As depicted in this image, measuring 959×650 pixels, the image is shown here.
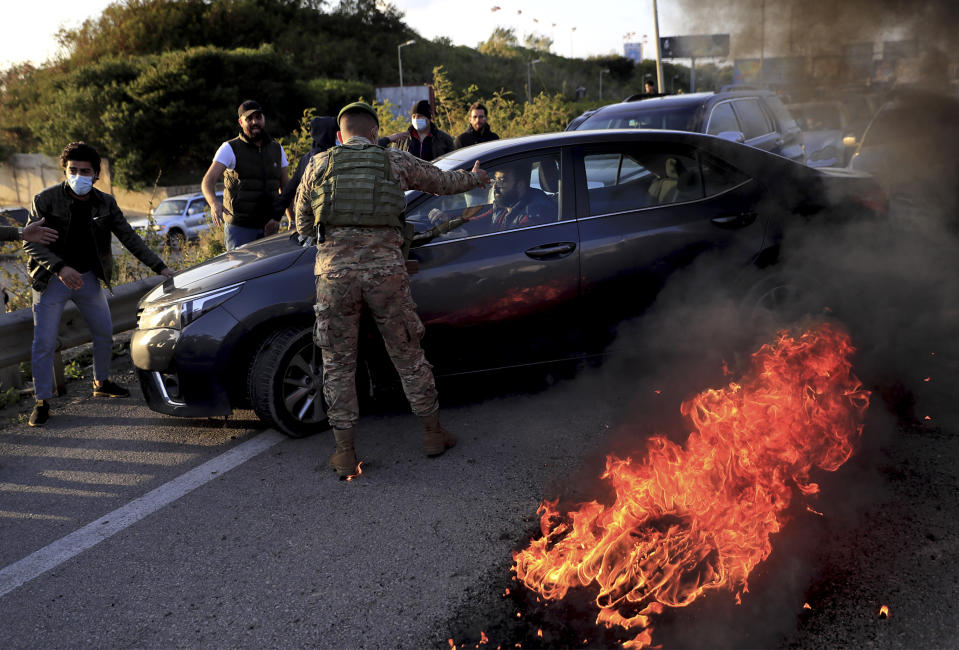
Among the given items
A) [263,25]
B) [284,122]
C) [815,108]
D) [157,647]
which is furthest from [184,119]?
[157,647]

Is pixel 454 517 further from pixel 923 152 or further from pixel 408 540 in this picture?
pixel 923 152

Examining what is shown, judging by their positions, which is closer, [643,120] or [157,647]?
[157,647]

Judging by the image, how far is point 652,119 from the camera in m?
8.32

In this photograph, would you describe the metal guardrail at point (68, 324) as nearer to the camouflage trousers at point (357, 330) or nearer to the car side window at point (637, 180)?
the camouflage trousers at point (357, 330)

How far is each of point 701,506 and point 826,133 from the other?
12.3 metres

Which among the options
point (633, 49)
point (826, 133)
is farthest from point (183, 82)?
point (826, 133)

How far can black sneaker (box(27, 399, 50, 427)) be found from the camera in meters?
5.15

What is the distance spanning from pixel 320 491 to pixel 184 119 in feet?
103

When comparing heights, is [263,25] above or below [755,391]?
above

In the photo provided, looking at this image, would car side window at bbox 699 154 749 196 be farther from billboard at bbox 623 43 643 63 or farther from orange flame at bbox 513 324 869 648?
billboard at bbox 623 43 643 63

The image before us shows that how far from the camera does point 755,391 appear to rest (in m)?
3.96

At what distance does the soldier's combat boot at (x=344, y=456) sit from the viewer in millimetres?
3986

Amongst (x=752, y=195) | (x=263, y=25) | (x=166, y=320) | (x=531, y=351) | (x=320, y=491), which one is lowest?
(x=320, y=491)

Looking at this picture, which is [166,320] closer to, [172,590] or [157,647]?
[172,590]
